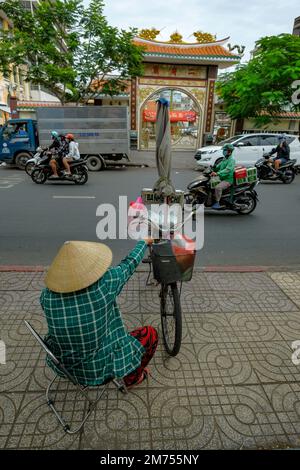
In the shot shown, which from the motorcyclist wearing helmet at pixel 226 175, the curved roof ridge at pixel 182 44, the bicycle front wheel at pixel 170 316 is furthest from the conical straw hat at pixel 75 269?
the curved roof ridge at pixel 182 44

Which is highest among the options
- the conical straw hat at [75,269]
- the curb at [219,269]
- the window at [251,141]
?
the window at [251,141]

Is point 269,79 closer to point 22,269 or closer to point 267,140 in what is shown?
point 267,140

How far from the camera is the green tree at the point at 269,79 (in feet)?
43.9

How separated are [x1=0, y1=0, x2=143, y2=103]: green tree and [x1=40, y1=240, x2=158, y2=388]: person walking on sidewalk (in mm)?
13573

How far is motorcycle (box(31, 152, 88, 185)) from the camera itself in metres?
9.95

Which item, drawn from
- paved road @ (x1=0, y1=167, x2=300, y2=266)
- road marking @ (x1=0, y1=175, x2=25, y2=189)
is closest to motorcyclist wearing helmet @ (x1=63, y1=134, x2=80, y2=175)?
paved road @ (x1=0, y1=167, x2=300, y2=266)

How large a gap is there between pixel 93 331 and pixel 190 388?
1.11 meters

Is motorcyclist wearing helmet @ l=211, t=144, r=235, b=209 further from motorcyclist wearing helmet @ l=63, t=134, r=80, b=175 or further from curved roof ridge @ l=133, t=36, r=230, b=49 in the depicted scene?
curved roof ridge @ l=133, t=36, r=230, b=49

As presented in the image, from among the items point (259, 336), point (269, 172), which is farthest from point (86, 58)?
point (259, 336)

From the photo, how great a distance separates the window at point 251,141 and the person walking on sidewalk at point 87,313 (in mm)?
12378

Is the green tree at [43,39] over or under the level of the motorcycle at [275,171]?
over

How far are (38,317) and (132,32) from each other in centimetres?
1429

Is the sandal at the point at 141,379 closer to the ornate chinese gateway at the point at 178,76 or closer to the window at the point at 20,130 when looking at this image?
the window at the point at 20,130
